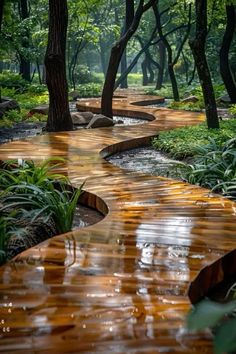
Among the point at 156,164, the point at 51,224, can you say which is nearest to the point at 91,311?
the point at 51,224

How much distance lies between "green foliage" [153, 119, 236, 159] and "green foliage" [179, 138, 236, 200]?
82 cm

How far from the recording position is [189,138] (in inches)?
368

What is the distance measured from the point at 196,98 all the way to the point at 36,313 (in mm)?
16705

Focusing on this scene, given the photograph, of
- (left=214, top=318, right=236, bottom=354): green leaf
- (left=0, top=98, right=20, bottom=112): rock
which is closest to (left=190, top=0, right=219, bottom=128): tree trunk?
(left=0, top=98, right=20, bottom=112): rock

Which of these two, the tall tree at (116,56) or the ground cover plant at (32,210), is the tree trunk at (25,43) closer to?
the tall tree at (116,56)

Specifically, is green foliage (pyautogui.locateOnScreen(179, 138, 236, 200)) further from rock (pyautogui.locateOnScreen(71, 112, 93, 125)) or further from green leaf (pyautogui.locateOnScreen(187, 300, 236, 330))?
rock (pyautogui.locateOnScreen(71, 112, 93, 125))

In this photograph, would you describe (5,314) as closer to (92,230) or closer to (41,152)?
(92,230)

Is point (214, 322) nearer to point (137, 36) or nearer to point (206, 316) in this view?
point (206, 316)

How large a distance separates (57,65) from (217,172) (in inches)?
213

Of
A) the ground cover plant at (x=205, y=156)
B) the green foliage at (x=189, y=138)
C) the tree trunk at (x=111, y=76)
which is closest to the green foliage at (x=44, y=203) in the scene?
the ground cover plant at (x=205, y=156)

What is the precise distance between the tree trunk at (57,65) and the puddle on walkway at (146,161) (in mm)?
2143

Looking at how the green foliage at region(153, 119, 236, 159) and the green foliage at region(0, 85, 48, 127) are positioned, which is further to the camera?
the green foliage at region(0, 85, 48, 127)

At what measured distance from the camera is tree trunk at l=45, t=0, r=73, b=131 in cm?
1012

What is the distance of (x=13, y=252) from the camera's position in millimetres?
3768
